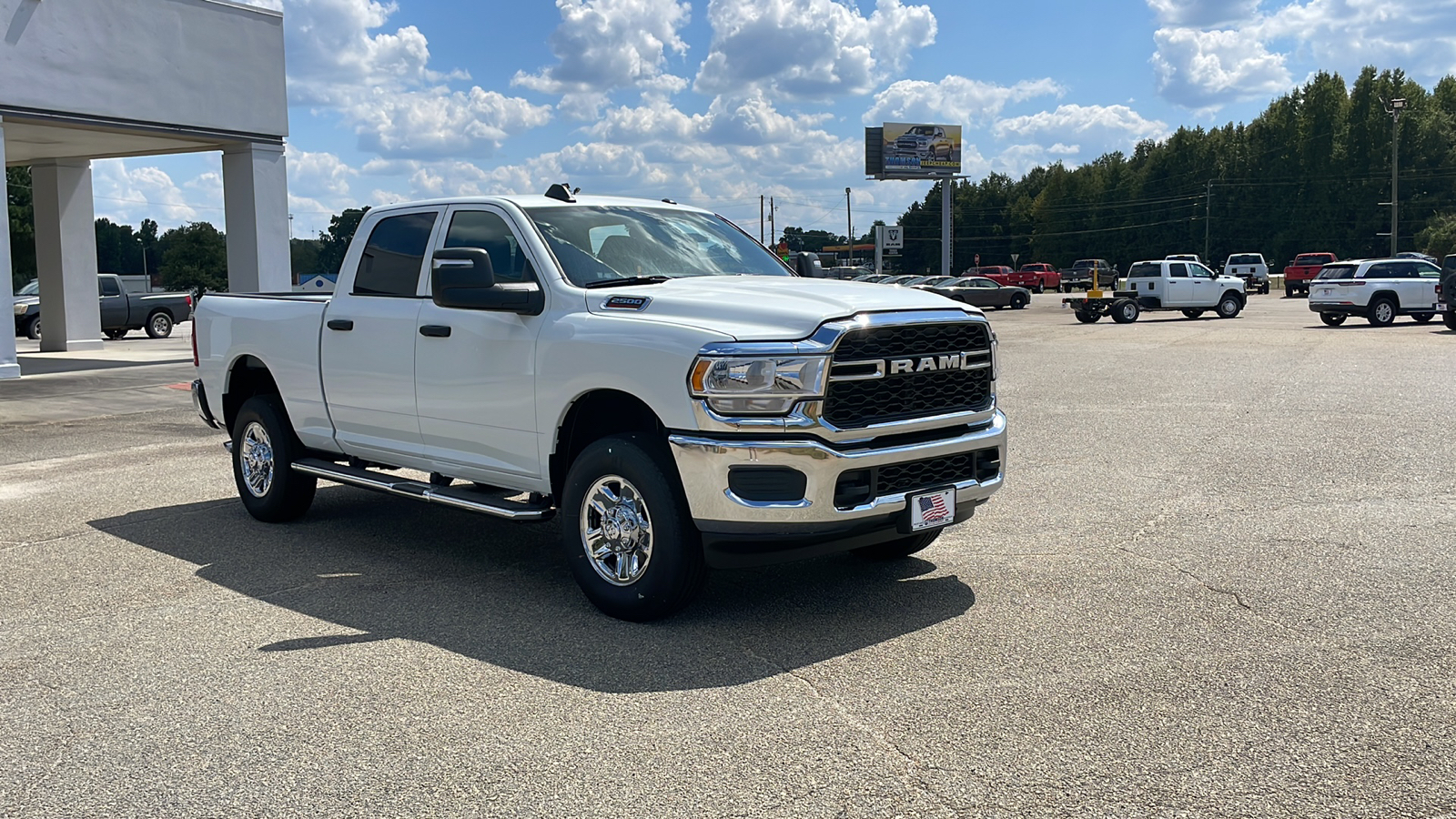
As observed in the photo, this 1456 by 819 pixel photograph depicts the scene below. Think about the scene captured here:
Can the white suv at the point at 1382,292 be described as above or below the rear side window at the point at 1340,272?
below

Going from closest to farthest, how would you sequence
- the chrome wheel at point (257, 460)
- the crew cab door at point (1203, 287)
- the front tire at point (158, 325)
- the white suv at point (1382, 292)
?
the chrome wheel at point (257, 460) → the white suv at point (1382, 292) → the front tire at point (158, 325) → the crew cab door at point (1203, 287)

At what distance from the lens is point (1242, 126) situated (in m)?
120

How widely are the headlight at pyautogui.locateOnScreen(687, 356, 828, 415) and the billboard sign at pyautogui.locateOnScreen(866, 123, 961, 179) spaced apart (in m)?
85.0

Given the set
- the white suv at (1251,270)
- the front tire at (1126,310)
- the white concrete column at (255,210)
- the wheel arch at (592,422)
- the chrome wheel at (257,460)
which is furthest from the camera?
the white suv at (1251,270)

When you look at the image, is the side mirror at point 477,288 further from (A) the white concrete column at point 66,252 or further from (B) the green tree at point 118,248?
(B) the green tree at point 118,248

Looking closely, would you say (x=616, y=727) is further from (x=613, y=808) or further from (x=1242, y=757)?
(x=1242, y=757)

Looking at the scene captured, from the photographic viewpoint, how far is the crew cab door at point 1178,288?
3809 centimetres

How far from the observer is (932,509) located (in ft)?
18.9

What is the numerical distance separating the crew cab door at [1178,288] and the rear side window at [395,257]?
34127 mm

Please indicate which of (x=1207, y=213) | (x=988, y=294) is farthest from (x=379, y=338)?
(x=1207, y=213)

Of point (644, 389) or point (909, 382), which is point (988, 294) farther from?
point (644, 389)

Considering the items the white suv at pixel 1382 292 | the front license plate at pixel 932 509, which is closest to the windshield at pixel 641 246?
the front license plate at pixel 932 509

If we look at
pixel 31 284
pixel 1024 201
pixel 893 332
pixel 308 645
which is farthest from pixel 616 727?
pixel 1024 201

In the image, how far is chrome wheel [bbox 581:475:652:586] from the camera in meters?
5.71
